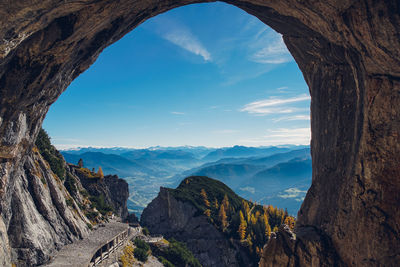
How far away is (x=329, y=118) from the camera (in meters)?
19.0

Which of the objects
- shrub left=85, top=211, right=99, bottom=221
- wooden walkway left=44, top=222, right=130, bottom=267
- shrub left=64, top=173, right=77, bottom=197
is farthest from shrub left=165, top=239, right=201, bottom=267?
shrub left=64, top=173, right=77, bottom=197

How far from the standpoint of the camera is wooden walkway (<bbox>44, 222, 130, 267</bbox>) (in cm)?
3192

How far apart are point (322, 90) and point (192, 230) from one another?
78546mm

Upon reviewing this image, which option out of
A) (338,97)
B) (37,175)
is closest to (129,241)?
(37,175)

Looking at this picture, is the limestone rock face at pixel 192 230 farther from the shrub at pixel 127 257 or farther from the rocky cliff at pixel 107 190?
the shrub at pixel 127 257

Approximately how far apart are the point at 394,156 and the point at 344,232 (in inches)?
246

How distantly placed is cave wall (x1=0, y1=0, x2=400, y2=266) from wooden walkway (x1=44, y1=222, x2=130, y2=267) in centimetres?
1297

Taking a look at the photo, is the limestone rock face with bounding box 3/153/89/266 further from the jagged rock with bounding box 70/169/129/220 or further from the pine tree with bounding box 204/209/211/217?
the pine tree with bounding box 204/209/211/217

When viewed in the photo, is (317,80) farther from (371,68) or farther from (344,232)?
(344,232)

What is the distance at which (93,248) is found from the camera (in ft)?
123

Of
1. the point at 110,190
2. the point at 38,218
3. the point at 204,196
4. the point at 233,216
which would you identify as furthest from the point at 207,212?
the point at 38,218

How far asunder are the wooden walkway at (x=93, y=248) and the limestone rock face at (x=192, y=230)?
37.2 metres

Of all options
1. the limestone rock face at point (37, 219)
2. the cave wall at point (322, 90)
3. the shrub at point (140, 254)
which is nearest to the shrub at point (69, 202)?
the limestone rock face at point (37, 219)

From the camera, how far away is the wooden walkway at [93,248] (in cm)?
3192
